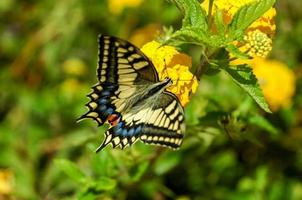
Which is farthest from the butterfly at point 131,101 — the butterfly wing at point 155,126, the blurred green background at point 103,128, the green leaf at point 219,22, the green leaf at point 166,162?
the green leaf at point 166,162

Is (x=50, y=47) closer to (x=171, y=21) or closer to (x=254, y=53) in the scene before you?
(x=171, y=21)

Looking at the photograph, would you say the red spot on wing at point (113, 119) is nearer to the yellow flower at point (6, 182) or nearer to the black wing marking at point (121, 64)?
the black wing marking at point (121, 64)

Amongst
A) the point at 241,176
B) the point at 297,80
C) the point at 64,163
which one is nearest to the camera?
the point at 64,163

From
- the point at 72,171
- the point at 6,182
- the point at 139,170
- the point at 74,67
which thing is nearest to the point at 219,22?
the point at 139,170

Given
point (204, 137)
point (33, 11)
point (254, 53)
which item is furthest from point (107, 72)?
point (33, 11)

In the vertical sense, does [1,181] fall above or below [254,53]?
below

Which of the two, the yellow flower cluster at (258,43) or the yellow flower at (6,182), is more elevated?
the yellow flower cluster at (258,43)
